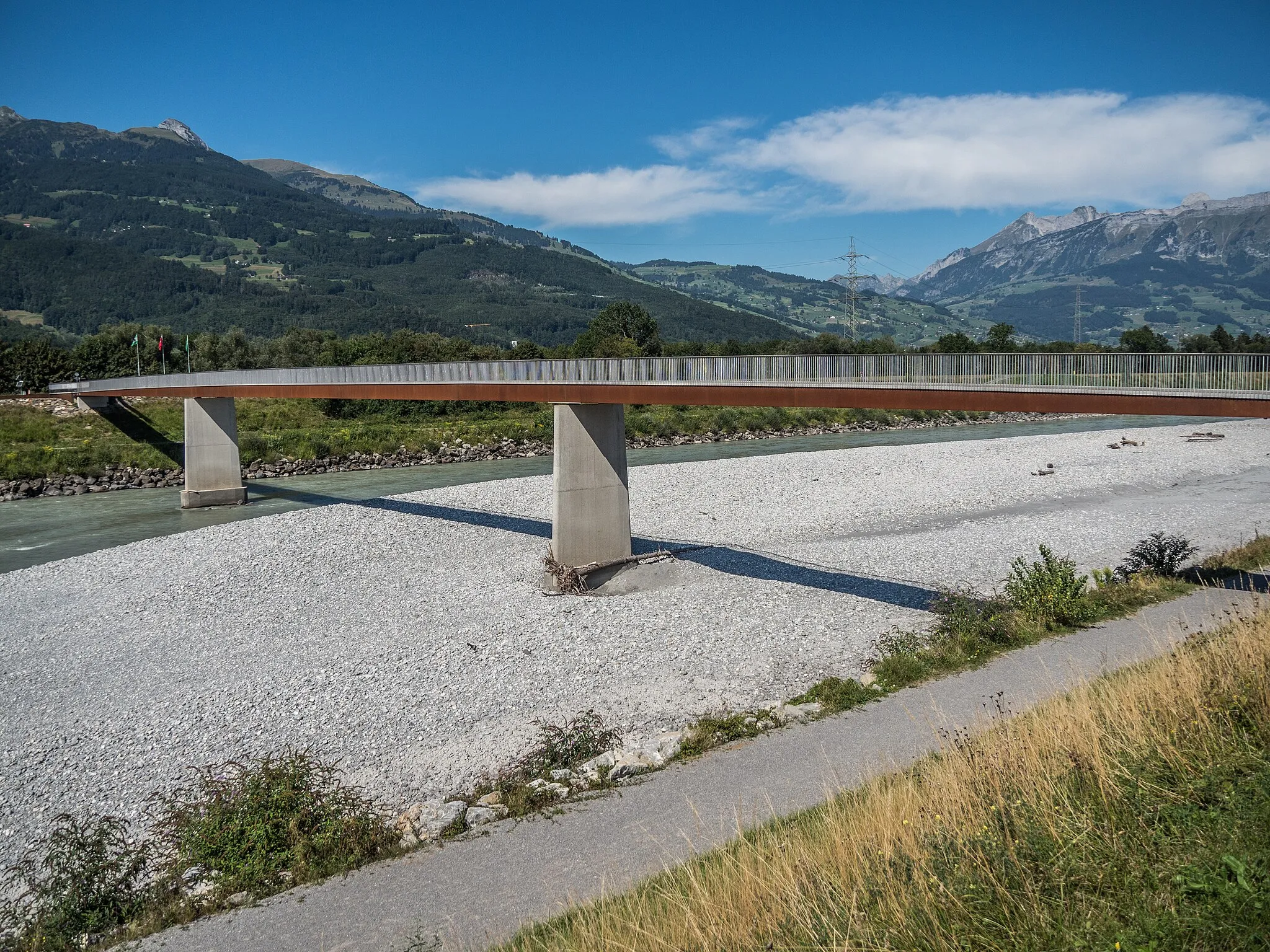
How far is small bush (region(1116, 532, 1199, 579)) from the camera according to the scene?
17.4 meters

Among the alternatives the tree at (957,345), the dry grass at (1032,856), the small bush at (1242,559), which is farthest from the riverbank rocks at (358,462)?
the dry grass at (1032,856)

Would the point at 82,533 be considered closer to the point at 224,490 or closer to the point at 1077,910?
the point at 224,490

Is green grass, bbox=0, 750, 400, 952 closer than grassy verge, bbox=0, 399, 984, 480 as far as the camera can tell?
Yes

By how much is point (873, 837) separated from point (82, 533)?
3522cm

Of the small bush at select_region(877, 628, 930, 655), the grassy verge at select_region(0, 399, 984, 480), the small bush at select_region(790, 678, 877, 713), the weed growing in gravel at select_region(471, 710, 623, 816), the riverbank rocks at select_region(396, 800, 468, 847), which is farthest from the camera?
Answer: the grassy verge at select_region(0, 399, 984, 480)

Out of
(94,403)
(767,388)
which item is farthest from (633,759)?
(94,403)

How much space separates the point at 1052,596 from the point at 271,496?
36717 mm

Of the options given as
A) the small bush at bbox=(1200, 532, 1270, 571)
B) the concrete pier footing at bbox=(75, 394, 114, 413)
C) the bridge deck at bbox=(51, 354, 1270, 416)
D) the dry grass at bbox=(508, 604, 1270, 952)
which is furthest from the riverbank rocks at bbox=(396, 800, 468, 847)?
the concrete pier footing at bbox=(75, 394, 114, 413)

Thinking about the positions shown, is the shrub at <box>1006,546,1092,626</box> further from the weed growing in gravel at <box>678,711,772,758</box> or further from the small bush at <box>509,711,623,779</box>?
the small bush at <box>509,711,623,779</box>

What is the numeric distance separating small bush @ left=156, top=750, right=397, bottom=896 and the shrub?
11690 millimetres

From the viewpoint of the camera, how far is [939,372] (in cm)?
1831

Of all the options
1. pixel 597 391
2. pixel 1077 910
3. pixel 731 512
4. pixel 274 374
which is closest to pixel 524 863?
pixel 1077 910

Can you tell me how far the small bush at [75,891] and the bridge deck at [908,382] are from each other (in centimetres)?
1426

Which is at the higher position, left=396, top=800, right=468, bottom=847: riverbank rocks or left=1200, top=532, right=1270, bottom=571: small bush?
left=1200, top=532, right=1270, bottom=571: small bush
